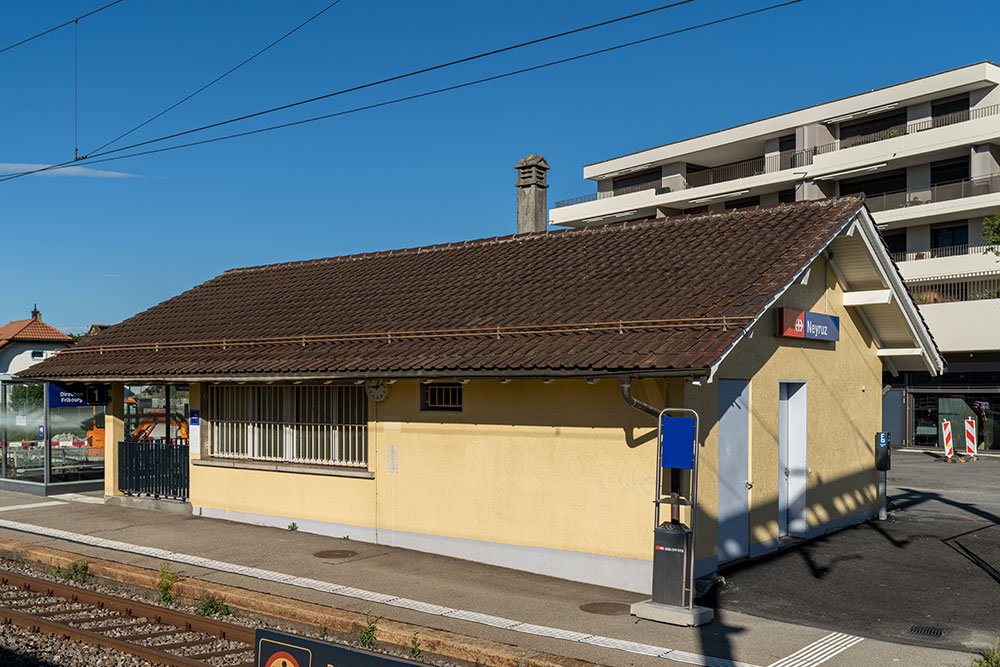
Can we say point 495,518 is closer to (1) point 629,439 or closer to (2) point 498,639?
(1) point 629,439

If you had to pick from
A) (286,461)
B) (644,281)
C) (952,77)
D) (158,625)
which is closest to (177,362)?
(286,461)

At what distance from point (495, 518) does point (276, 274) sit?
10067mm

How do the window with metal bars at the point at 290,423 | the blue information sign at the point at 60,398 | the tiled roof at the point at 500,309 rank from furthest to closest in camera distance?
the blue information sign at the point at 60,398 < the window with metal bars at the point at 290,423 < the tiled roof at the point at 500,309

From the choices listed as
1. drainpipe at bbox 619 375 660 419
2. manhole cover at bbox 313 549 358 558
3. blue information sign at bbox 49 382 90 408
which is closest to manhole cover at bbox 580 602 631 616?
drainpipe at bbox 619 375 660 419

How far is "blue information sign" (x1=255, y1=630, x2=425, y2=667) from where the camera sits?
456cm

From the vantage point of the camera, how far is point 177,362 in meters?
15.5

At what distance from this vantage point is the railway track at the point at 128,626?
8.38m

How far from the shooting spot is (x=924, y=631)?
891cm

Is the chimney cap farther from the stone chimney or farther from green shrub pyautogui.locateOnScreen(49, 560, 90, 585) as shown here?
green shrub pyautogui.locateOnScreen(49, 560, 90, 585)

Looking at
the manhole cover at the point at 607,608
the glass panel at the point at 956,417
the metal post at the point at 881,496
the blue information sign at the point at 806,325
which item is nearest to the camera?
the manhole cover at the point at 607,608

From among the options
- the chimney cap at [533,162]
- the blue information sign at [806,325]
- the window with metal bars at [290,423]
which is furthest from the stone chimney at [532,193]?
the blue information sign at [806,325]

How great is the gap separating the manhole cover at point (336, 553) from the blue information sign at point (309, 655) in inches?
277

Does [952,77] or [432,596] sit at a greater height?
[952,77]

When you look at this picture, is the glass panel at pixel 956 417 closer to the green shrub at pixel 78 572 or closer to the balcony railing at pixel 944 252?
the balcony railing at pixel 944 252
